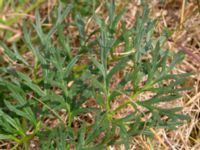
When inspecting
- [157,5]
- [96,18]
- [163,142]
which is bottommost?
[163,142]

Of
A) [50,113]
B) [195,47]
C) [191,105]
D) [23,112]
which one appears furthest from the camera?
[195,47]

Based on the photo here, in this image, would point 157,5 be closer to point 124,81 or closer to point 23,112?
point 124,81

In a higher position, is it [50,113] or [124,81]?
[124,81]

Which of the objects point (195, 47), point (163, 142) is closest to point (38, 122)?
point (163, 142)

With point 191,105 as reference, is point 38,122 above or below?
above

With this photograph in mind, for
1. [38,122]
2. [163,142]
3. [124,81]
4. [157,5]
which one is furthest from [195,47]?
[38,122]

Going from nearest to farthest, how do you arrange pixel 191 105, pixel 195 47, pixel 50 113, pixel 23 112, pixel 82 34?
pixel 23 112 < pixel 50 113 < pixel 82 34 < pixel 191 105 < pixel 195 47

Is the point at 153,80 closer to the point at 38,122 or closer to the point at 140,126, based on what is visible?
the point at 140,126

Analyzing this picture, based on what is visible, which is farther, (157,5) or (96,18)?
(157,5)

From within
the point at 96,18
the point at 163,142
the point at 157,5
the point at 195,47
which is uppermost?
the point at 96,18
